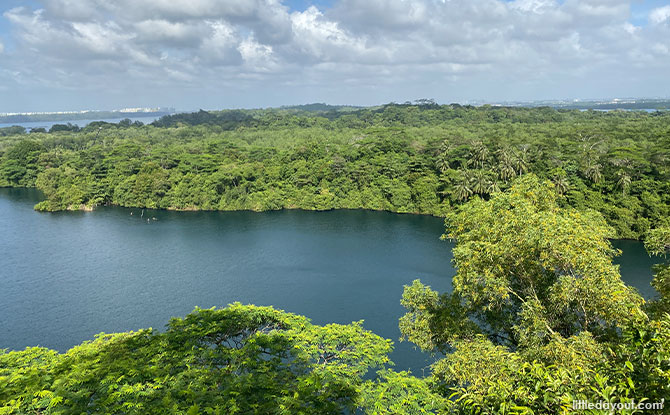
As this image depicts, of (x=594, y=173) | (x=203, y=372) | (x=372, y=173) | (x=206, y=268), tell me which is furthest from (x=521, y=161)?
(x=203, y=372)

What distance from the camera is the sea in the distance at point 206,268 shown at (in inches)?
1060

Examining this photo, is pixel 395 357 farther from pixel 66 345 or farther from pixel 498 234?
pixel 66 345

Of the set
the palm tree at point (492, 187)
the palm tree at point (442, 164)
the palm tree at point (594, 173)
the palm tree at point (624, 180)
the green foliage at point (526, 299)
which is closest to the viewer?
the green foliage at point (526, 299)

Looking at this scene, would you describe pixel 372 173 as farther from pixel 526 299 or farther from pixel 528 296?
pixel 528 296

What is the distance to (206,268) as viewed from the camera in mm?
36188

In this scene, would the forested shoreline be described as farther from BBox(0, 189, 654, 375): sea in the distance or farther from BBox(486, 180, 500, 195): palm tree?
BBox(0, 189, 654, 375): sea in the distance

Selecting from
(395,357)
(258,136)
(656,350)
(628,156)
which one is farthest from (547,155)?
(258,136)

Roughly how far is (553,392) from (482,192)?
157 ft

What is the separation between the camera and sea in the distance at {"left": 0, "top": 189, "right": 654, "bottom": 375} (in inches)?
1060

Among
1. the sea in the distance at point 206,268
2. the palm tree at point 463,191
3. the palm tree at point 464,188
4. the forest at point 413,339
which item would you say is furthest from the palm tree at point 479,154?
the forest at point 413,339

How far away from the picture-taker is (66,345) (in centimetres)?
2381

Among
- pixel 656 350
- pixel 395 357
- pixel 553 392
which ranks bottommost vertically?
pixel 395 357

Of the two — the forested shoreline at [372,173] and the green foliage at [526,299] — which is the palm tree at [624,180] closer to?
the forested shoreline at [372,173]

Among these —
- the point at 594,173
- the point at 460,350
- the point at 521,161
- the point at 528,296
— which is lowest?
the point at 460,350
